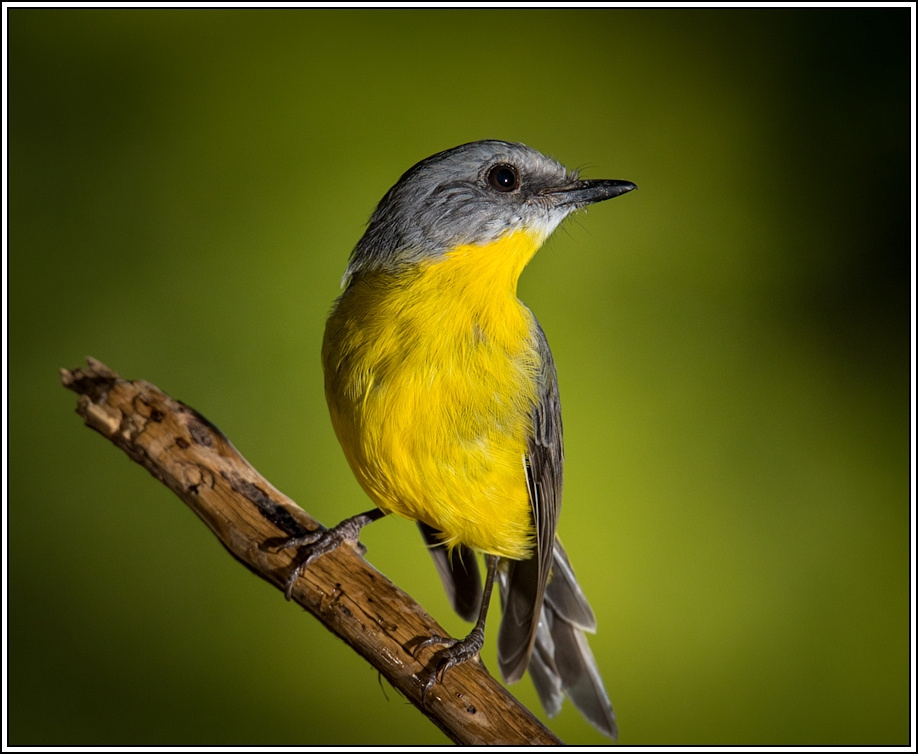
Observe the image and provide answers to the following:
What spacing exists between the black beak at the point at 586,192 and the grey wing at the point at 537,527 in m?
0.29

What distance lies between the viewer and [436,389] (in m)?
1.59

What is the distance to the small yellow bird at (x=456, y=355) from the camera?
1601mm

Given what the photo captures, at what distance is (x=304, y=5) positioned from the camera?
8.30 feet

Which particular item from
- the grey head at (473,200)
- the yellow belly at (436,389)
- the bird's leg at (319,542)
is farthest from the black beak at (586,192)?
the bird's leg at (319,542)

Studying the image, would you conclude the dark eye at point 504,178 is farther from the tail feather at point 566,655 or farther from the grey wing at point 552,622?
the tail feather at point 566,655

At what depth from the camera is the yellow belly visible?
5.22ft

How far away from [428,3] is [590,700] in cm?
205

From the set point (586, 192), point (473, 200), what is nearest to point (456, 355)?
point (473, 200)

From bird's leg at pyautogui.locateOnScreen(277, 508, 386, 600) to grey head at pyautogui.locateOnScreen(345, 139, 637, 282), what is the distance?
0.61 m

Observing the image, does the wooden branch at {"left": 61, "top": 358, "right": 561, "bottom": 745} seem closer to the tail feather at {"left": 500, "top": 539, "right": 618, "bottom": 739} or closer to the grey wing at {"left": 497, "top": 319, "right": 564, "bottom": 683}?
the grey wing at {"left": 497, "top": 319, "right": 564, "bottom": 683}

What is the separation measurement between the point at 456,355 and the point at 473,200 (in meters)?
0.32

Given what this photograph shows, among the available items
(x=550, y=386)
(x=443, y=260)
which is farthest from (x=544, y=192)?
(x=550, y=386)

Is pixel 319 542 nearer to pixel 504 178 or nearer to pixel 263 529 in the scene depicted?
pixel 263 529

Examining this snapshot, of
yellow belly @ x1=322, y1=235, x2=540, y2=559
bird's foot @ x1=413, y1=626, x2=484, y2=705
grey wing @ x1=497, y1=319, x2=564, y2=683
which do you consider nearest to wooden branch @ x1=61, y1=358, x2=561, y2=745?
bird's foot @ x1=413, y1=626, x2=484, y2=705
